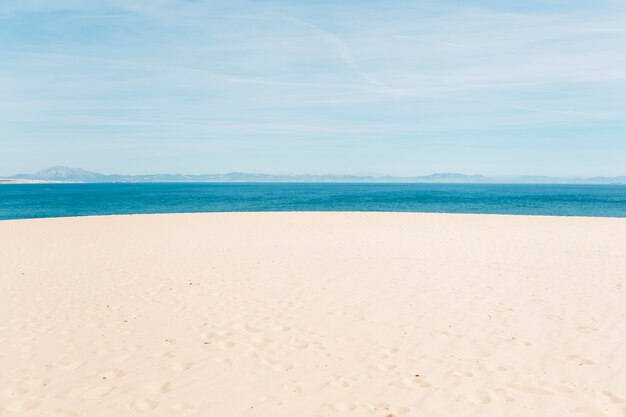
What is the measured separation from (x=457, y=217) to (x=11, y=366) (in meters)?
31.4

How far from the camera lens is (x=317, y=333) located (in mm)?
7824

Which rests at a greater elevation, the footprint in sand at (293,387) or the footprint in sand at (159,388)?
the footprint in sand at (293,387)

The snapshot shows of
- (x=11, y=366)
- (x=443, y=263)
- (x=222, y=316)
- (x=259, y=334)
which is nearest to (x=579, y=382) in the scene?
(x=259, y=334)

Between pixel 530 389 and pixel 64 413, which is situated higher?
pixel 530 389

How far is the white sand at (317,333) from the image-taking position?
5.43 m

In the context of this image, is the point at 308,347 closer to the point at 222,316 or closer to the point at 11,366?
the point at 222,316

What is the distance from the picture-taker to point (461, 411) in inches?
201

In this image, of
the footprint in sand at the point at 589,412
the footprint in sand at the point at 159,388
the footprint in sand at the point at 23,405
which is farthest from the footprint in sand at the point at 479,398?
the footprint in sand at the point at 23,405

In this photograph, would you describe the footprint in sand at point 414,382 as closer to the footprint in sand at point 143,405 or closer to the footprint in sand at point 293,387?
the footprint in sand at point 293,387

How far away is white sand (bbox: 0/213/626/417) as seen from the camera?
17.8 ft

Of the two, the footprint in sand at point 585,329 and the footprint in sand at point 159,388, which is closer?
the footprint in sand at point 159,388

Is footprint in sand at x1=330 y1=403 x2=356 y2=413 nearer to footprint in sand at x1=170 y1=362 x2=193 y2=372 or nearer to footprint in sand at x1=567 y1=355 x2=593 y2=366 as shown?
footprint in sand at x1=170 y1=362 x2=193 y2=372

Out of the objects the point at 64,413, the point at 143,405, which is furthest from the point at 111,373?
the point at 143,405

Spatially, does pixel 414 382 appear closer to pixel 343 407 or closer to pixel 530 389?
pixel 343 407
